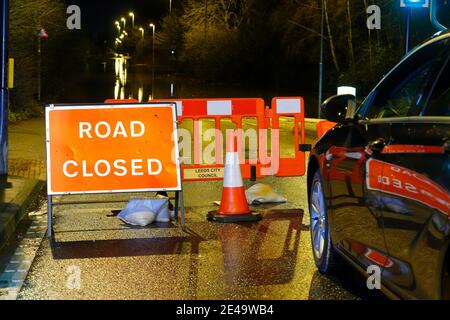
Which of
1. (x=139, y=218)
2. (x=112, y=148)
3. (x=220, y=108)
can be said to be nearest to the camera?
(x=112, y=148)

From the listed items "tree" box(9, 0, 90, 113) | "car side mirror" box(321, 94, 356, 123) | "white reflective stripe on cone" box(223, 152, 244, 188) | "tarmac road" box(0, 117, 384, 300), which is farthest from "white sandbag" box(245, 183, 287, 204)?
"tree" box(9, 0, 90, 113)

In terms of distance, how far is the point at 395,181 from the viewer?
161 inches

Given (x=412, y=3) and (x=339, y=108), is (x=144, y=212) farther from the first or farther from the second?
(x=412, y=3)

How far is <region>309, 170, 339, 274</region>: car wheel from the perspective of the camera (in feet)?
18.7

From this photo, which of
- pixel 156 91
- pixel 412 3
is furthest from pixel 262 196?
pixel 156 91

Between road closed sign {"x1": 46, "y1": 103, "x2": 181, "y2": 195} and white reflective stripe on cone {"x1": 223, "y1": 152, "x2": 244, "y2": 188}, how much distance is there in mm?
566

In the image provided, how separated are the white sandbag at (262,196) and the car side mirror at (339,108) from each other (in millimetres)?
3501

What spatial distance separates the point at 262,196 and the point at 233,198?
44.0 inches

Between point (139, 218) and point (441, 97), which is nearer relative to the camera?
point (441, 97)

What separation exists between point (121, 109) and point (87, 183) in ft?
2.77

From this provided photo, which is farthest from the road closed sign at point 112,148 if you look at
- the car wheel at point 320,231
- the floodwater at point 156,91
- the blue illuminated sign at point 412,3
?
the floodwater at point 156,91

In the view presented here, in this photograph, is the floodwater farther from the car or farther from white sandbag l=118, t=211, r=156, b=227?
the car

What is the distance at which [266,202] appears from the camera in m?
A: 9.12
